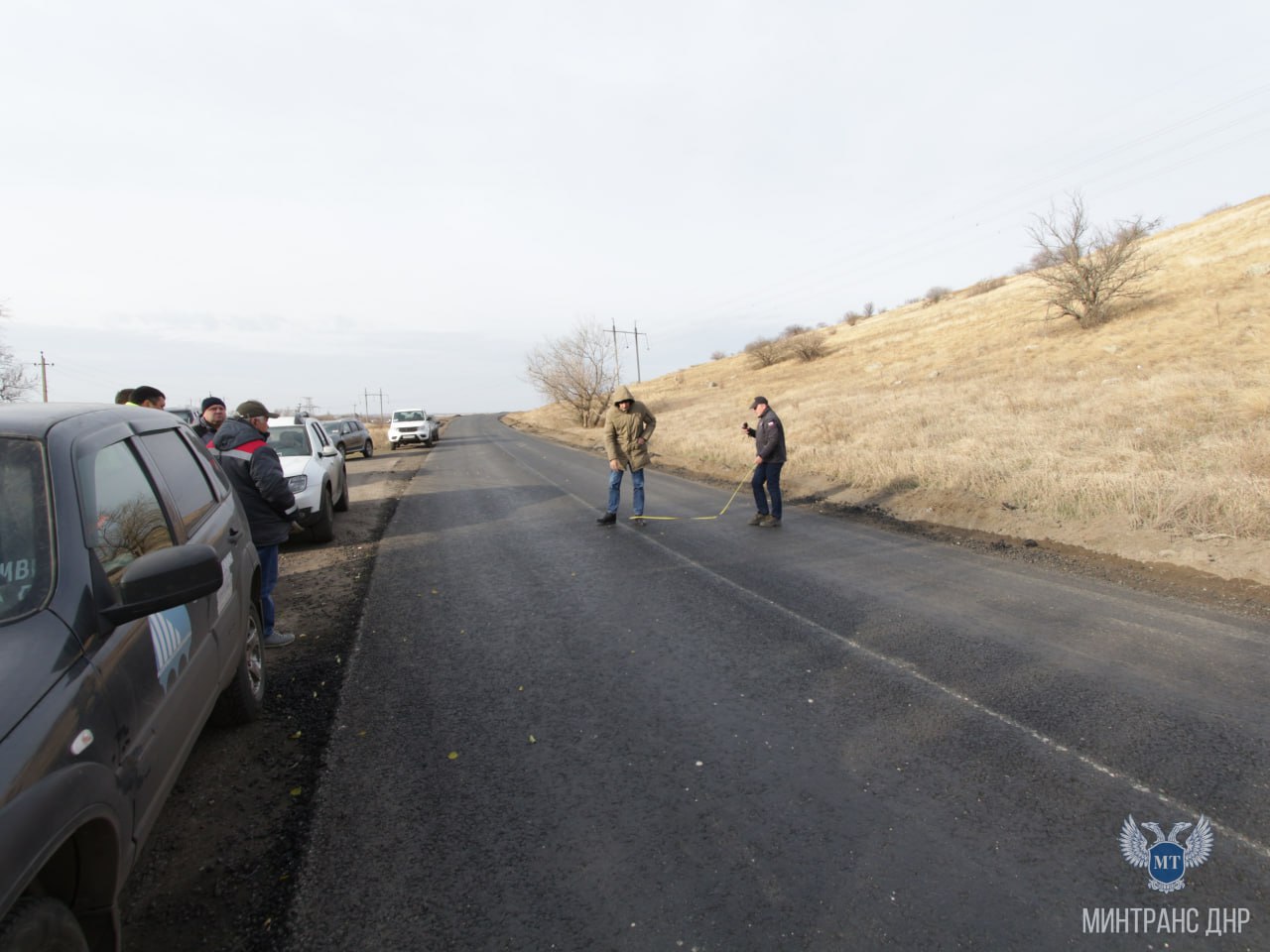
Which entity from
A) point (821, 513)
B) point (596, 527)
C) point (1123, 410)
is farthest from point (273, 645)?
point (1123, 410)

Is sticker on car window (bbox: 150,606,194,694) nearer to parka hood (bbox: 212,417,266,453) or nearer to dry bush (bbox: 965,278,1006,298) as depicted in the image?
parka hood (bbox: 212,417,266,453)

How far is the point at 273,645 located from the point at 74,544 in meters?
3.29

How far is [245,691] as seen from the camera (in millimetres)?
3697

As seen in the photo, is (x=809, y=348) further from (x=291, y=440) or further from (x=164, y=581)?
(x=164, y=581)

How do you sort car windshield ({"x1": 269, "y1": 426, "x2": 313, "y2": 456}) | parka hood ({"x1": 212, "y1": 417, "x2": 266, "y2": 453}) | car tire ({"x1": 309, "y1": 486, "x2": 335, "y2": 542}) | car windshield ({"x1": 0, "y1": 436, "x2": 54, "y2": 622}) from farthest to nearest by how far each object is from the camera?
car windshield ({"x1": 269, "y1": 426, "x2": 313, "y2": 456}) → car tire ({"x1": 309, "y1": 486, "x2": 335, "y2": 542}) → parka hood ({"x1": 212, "y1": 417, "x2": 266, "y2": 453}) → car windshield ({"x1": 0, "y1": 436, "x2": 54, "y2": 622})

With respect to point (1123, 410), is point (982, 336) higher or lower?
higher

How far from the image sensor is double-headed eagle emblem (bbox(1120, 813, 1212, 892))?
7.91 feet

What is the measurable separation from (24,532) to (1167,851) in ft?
13.7

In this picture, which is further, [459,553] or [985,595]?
[459,553]

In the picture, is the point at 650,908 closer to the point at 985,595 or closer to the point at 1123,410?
the point at 985,595

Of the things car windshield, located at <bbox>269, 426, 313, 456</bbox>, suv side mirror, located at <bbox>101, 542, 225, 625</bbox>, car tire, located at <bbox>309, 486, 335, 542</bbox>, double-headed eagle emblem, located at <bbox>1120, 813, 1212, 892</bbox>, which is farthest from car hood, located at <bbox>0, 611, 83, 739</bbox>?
car windshield, located at <bbox>269, 426, 313, 456</bbox>

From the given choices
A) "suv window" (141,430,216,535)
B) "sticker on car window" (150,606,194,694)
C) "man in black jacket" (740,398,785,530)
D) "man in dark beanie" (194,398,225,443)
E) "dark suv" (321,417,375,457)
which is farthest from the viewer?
"dark suv" (321,417,375,457)

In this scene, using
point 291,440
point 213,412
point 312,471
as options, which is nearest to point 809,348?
point 291,440

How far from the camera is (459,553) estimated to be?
813 cm
